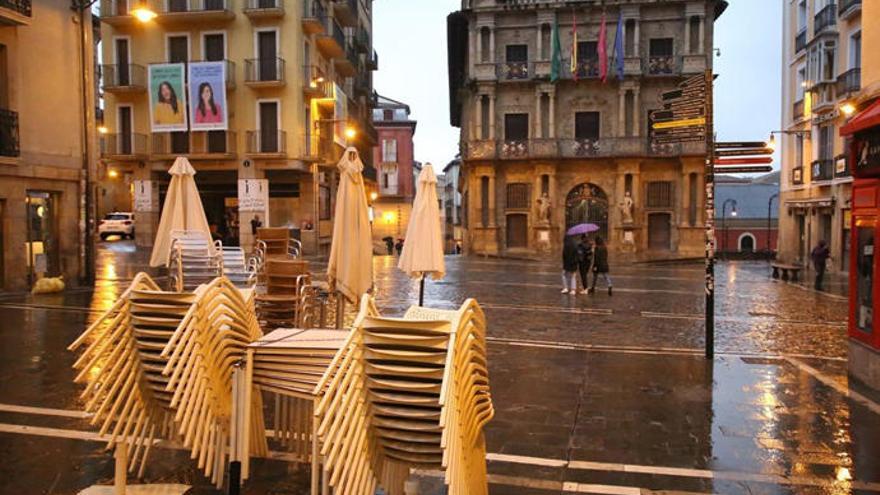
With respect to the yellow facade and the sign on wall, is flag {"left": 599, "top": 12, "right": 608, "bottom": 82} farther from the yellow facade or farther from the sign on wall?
the sign on wall

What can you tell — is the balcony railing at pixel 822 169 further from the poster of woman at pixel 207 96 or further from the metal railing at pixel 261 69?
the poster of woman at pixel 207 96

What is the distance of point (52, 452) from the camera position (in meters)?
5.19

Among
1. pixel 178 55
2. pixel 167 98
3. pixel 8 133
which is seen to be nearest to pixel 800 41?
pixel 167 98

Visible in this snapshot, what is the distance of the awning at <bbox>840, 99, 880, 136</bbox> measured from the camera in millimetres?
6770

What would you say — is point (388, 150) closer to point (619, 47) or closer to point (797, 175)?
point (619, 47)

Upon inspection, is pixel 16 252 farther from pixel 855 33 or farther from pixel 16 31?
pixel 855 33

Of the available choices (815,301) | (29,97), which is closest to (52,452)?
(29,97)

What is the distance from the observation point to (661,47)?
37938mm

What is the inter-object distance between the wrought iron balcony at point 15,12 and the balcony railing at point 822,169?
2995 cm

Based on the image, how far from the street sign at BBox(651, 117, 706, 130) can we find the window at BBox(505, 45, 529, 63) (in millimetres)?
31332

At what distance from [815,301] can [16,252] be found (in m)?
19.4

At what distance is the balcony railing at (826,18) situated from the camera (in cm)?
2798

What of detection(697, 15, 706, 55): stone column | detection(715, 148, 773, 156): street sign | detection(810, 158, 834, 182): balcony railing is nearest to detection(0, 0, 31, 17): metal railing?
detection(715, 148, 773, 156): street sign

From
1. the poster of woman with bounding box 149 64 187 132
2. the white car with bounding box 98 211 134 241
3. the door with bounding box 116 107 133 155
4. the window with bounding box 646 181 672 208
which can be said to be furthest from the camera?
the white car with bounding box 98 211 134 241
